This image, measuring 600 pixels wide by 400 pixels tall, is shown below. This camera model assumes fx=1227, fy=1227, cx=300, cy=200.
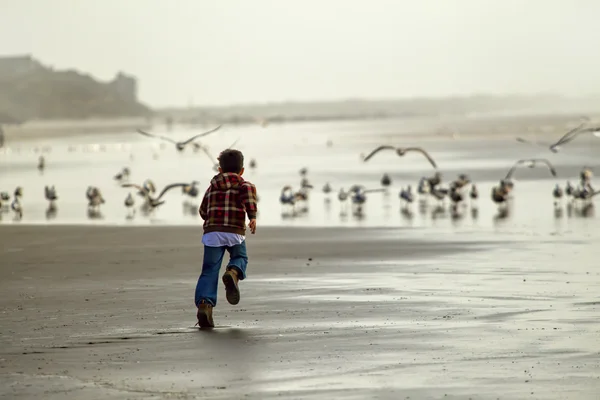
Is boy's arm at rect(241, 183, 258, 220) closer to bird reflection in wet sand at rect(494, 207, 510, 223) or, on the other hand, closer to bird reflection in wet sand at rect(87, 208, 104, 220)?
bird reflection in wet sand at rect(494, 207, 510, 223)

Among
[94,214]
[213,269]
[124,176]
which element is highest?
[124,176]

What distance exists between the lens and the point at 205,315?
1086cm

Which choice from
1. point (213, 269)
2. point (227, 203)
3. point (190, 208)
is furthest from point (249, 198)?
point (190, 208)

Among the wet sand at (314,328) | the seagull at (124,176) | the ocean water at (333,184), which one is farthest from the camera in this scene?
the seagull at (124,176)

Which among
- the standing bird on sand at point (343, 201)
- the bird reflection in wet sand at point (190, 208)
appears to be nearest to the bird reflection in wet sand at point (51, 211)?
the bird reflection in wet sand at point (190, 208)

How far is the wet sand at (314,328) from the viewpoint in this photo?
328 inches

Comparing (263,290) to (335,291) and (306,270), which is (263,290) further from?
(306,270)

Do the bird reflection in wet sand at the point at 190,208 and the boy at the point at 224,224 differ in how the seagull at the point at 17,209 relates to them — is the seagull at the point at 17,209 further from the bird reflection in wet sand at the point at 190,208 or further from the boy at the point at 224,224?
the boy at the point at 224,224

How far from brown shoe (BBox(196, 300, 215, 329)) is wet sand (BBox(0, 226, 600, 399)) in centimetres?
18

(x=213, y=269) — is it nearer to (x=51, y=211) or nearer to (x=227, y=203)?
(x=227, y=203)

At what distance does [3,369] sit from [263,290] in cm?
505

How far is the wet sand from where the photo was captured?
8.34 m

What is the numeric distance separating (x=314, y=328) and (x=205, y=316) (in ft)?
3.22

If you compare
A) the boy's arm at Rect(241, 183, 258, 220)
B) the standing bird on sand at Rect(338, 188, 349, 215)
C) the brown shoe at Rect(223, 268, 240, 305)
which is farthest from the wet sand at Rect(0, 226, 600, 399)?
the standing bird on sand at Rect(338, 188, 349, 215)
